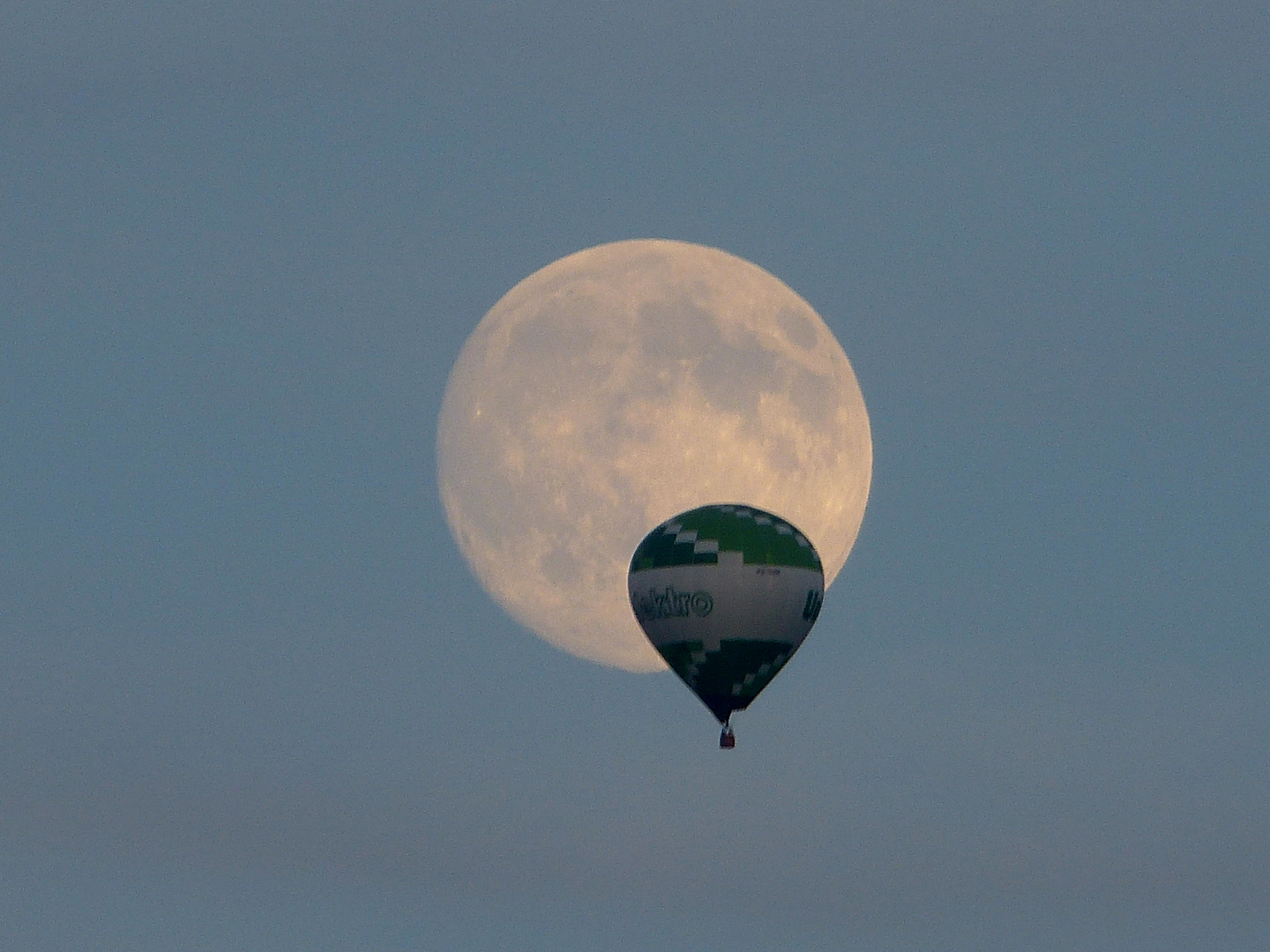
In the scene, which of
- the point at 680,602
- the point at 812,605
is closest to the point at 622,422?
the point at 680,602

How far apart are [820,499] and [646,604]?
519 centimetres

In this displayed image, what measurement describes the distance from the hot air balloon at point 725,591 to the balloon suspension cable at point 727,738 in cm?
5

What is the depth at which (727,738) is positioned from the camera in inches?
5295

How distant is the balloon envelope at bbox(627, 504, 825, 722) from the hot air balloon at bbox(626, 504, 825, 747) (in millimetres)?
22

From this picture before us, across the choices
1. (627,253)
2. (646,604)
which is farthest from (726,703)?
(627,253)

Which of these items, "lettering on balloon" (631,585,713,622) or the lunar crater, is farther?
"lettering on balloon" (631,585,713,622)

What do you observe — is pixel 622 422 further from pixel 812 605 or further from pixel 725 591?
pixel 812 605

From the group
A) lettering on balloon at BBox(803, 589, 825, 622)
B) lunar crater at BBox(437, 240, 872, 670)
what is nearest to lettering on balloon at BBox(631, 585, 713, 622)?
lunar crater at BBox(437, 240, 872, 670)

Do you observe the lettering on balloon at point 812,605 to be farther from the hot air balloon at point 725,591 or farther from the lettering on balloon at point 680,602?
the lettering on balloon at point 680,602

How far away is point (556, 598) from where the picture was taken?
134 metres

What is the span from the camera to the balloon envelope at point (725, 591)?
133 metres

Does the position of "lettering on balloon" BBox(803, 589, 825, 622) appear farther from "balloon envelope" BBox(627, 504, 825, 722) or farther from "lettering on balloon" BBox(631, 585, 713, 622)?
"lettering on balloon" BBox(631, 585, 713, 622)

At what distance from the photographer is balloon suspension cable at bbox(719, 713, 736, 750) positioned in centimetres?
13412

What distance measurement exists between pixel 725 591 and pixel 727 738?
13.3 feet
